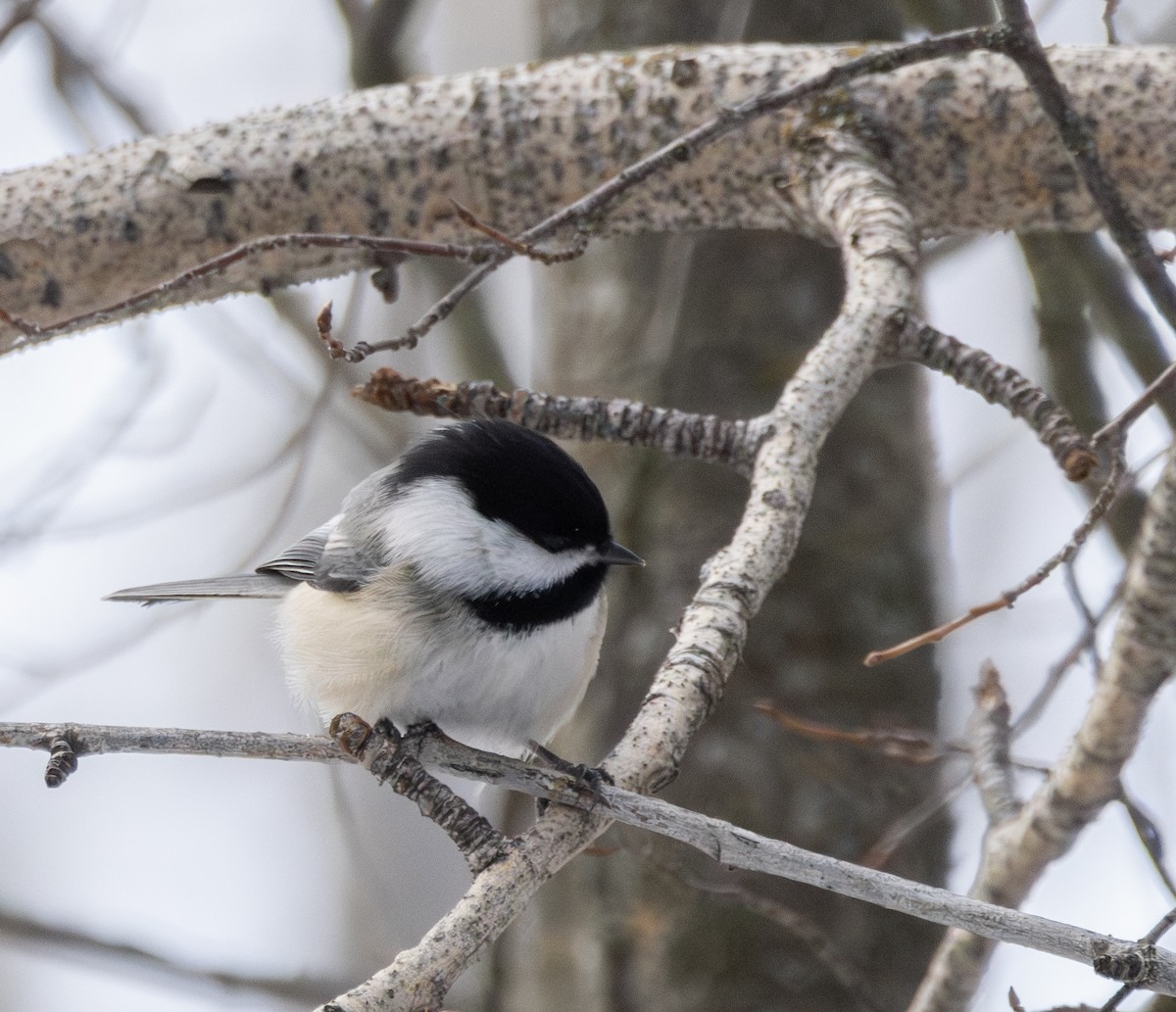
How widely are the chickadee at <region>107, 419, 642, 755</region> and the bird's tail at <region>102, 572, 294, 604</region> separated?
0.38m

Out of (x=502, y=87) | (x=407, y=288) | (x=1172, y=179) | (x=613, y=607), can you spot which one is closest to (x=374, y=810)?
(x=407, y=288)

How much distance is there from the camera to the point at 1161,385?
1195 mm

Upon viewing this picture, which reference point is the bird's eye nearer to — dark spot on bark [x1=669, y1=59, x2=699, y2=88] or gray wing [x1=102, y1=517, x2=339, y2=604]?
gray wing [x1=102, y1=517, x2=339, y2=604]

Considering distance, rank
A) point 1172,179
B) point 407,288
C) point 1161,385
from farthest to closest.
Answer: point 407,288 < point 1172,179 < point 1161,385

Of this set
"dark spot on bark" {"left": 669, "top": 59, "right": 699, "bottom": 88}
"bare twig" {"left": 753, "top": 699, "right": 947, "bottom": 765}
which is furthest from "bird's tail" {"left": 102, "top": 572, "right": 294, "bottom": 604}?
"dark spot on bark" {"left": 669, "top": 59, "right": 699, "bottom": 88}

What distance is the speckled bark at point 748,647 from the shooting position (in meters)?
2.14

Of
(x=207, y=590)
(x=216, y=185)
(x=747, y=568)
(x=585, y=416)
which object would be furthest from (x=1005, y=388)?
(x=207, y=590)

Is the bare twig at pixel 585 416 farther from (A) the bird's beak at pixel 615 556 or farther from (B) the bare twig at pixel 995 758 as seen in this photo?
Result: (B) the bare twig at pixel 995 758

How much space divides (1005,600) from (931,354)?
1.48ft

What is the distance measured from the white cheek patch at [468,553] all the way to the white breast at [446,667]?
4cm

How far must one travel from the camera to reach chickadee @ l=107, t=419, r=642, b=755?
156cm

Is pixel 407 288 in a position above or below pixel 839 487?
above

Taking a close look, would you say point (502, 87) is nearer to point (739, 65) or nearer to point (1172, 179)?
point (739, 65)

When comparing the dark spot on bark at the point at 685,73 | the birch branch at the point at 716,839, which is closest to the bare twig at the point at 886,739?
the birch branch at the point at 716,839
